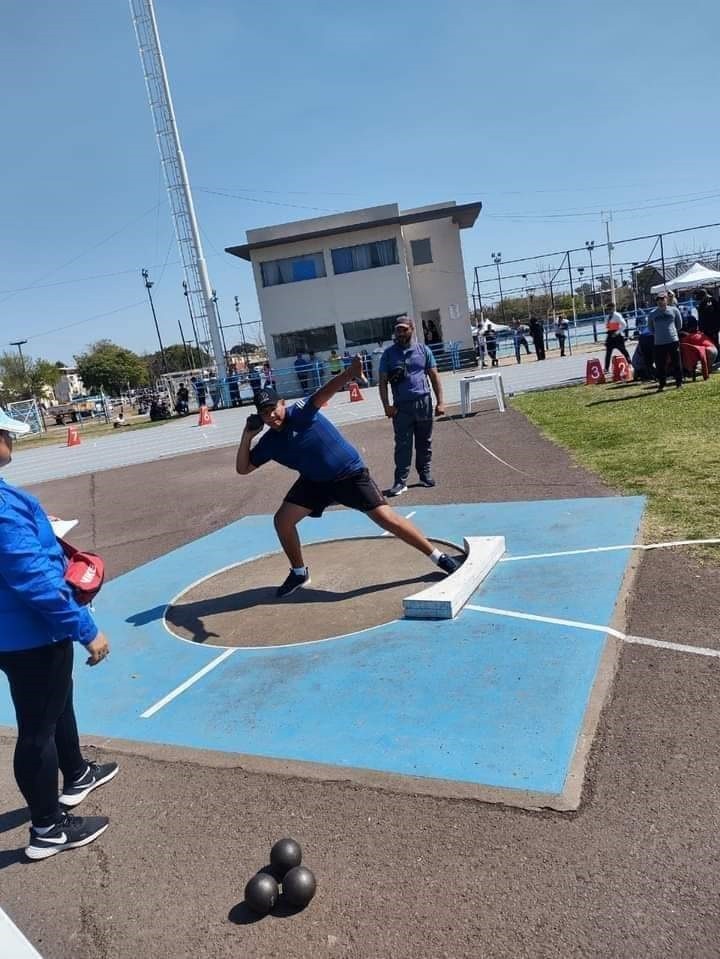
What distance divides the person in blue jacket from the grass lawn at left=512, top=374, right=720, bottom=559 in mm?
4549

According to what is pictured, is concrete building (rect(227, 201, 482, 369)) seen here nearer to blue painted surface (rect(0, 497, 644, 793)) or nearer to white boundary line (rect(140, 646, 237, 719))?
blue painted surface (rect(0, 497, 644, 793))

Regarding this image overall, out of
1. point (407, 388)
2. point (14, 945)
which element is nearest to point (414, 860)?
point (14, 945)

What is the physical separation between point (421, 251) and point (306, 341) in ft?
25.6

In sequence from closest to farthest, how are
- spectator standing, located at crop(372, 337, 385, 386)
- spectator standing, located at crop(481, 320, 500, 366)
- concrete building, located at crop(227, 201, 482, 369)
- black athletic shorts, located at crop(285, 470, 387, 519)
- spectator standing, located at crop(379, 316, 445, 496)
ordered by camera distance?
black athletic shorts, located at crop(285, 470, 387, 519), spectator standing, located at crop(379, 316, 445, 496), spectator standing, located at crop(372, 337, 385, 386), spectator standing, located at crop(481, 320, 500, 366), concrete building, located at crop(227, 201, 482, 369)

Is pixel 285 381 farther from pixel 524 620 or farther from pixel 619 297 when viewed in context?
pixel 524 620

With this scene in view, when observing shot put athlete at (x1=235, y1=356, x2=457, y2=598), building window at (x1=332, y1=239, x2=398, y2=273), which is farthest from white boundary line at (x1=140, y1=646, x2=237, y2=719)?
building window at (x1=332, y1=239, x2=398, y2=273)

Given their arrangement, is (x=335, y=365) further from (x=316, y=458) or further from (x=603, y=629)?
(x=603, y=629)

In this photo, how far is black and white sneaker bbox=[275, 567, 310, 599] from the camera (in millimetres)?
6156

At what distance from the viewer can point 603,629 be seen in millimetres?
4570

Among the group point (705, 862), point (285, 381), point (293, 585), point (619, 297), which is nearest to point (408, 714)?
point (705, 862)

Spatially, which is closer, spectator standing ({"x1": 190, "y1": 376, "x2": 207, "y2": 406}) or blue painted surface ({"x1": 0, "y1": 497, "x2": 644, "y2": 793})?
blue painted surface ({"x1": 0, "y1": 497, "x2": 644, "y2": 793})

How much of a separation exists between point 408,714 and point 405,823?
36.2 inches

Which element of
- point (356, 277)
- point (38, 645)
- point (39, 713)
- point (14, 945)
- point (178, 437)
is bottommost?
point (14, 945)

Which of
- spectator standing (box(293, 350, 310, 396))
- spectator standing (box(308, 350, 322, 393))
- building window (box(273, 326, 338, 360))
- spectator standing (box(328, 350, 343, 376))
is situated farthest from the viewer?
building window (box(273, 326, 338, 360))
